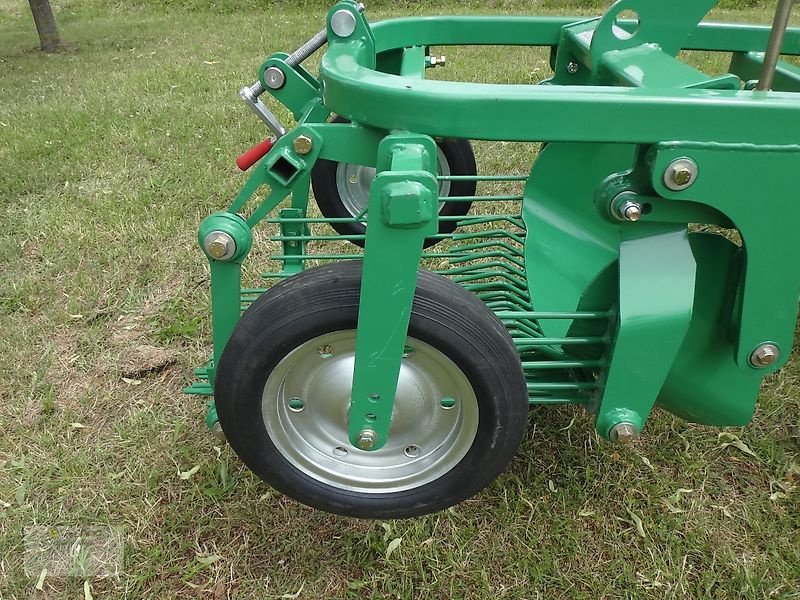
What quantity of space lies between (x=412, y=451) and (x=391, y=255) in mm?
541

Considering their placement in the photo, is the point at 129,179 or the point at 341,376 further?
the point at 129,179

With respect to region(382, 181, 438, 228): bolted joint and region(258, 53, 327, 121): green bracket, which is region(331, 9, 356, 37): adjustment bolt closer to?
region(258, 53, 327, 121): green bracket

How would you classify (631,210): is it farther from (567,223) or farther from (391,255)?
(567,223)

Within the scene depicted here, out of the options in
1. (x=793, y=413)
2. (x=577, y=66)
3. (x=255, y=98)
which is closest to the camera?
(x=255, y=98)

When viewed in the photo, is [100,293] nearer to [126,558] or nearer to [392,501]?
[126,558]

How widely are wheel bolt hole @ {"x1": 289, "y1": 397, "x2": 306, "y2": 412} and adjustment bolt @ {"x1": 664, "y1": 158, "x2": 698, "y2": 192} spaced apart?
859 millimetres

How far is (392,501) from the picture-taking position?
149cm

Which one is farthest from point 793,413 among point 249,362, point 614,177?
point 249,362

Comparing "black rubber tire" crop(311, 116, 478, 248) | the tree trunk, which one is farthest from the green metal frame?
the tree trunk

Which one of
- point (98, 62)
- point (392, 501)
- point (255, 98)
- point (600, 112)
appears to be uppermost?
point (600, 112)

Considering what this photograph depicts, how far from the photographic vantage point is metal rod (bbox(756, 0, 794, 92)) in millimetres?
1148

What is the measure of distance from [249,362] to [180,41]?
22.6 ft

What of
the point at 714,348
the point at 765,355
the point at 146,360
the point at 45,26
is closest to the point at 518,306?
the point at 714,348

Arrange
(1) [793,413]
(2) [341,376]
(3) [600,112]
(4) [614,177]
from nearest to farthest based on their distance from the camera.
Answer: (3) [600,112] → (4) [614,177] → (2) [341,376] → (1) [793,413]
